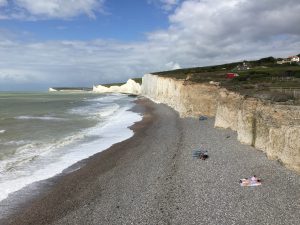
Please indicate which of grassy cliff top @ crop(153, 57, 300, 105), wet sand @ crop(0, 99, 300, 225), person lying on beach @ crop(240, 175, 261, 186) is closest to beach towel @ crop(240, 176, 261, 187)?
person lying on beach @ crop(240, 175, 261, 186)

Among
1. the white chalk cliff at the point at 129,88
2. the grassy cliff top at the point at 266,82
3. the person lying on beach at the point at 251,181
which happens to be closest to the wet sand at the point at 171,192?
the person lying on beach at the point at 251,181

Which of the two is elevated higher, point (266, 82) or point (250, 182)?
point (266, 82)

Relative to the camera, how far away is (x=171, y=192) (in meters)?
14.0

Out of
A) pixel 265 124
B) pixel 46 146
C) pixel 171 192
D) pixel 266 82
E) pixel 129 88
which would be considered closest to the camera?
pixel 171 192

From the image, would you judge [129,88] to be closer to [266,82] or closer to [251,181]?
[266,82]

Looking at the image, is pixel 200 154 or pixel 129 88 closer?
pixel 200 154

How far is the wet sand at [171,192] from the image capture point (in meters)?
11.8

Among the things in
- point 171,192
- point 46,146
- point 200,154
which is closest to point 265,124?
point 200,154

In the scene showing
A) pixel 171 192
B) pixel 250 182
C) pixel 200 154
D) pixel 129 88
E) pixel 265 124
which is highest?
pixel 265 124

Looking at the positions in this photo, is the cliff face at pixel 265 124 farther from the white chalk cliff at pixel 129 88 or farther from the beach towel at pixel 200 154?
the white chalk cliff at pixel 129 88

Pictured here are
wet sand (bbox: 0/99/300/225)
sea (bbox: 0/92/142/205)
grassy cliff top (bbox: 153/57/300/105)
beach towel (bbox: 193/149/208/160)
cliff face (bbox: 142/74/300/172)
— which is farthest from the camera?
grassy cliff top (bbox: 153/57/300/105)

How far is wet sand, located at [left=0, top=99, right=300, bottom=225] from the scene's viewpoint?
11.8 metres

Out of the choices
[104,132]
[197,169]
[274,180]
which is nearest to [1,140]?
[104,132]

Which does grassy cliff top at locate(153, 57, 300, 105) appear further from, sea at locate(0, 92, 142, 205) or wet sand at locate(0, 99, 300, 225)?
sea at locate(0, 92, 142, 205)
